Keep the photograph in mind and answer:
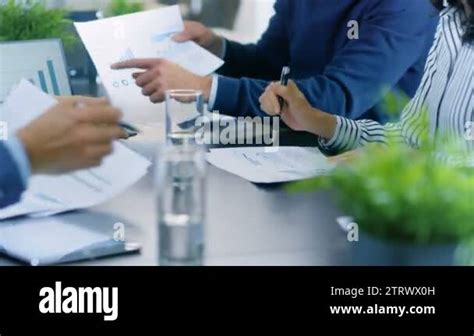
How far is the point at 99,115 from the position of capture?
151 centimetres

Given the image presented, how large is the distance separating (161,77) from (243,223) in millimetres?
282

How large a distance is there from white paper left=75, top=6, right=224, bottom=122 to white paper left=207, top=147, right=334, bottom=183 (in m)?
0.13

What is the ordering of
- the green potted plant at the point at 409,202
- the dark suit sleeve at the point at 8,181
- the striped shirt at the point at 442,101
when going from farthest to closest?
1. the striped shirt at the point at 442,101
2. the dark suit sleeve at the point at 8,181
3. the green potted plant at the point at 409,202

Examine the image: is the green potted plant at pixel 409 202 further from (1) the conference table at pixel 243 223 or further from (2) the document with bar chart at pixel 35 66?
(2) the document with bar chart at pixel 35 66

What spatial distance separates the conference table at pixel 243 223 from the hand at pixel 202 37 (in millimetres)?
178

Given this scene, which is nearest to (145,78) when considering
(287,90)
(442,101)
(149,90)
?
(149,90)

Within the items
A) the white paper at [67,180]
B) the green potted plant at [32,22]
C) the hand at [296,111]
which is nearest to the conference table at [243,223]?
the white paper at [67,180]

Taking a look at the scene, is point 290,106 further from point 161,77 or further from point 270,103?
point 161,77

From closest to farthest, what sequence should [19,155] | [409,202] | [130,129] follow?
1. [409,202]
2. [19,155]
3. [130,129]

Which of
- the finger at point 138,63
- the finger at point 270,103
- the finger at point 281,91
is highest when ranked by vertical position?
the finger at point 138,63

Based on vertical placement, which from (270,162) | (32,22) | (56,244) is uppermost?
(32,22)

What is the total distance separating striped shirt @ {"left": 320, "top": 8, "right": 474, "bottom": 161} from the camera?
1541 millimetres

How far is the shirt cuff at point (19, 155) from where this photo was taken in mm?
1436

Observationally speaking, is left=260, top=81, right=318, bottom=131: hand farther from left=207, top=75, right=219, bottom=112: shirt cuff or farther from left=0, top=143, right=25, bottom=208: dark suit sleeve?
left=0, top=143, right=25, bottom=208: dark suit sleeve
